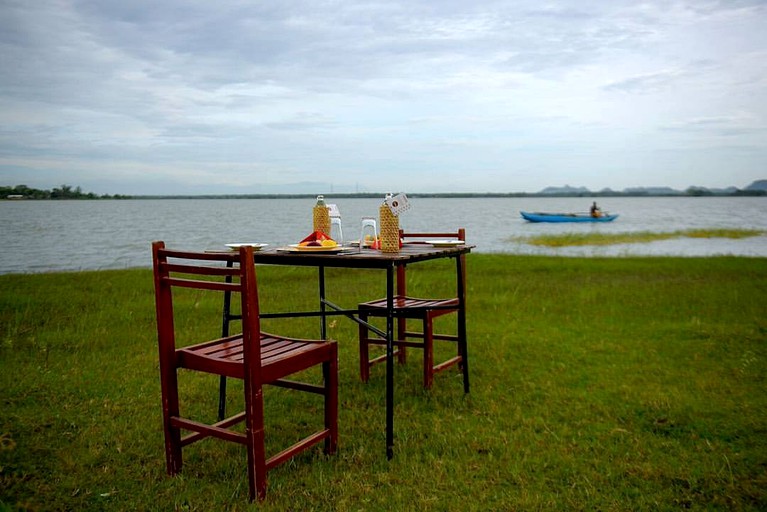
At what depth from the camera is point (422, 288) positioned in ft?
30.5

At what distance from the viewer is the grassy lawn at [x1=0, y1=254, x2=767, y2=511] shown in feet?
9.36

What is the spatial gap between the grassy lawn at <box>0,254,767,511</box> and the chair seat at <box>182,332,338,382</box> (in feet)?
1.94

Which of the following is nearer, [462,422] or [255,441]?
[255,441]

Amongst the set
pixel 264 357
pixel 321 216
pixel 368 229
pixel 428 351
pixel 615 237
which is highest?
pixel 321 216

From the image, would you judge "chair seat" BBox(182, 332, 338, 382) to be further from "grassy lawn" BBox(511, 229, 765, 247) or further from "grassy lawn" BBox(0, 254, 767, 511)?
"grassy lawn" BBox(511, 229, 765, 247)

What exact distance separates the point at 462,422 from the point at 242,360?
1.62 metres

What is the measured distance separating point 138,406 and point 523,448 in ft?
8.47

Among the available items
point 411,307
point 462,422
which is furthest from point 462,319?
point 462,422

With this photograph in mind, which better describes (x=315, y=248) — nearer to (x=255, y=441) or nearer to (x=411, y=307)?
(x=411, y=307)

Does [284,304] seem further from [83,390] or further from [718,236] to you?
[718,236]

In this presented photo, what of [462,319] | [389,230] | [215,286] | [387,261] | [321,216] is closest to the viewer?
[215,286]

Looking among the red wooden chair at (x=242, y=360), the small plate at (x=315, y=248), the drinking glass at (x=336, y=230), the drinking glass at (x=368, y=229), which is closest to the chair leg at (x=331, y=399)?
the red wooden chair at (x=242, y=360)

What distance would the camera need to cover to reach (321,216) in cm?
418

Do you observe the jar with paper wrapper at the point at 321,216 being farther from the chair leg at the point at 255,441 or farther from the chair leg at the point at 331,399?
the chair leg at the point at 255,441
